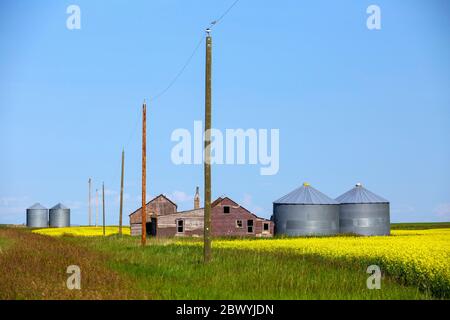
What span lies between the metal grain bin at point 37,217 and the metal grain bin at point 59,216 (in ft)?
5.59

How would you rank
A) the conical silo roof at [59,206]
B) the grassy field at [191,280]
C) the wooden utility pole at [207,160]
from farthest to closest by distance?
the conical silo roof at [59,206]
the wooden utility pole at [207,160]
the grassy field at [191,280]

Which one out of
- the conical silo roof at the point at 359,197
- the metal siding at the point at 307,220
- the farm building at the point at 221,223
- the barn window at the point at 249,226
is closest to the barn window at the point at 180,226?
the farm building at the point at 221,223

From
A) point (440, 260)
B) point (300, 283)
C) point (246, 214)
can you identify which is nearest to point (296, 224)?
point (246, 214)

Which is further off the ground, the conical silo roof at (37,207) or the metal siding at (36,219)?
the conical silo roof at (37,207)

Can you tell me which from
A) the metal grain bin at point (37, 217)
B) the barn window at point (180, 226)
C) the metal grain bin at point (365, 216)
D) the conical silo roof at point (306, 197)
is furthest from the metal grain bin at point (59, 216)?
the metal grain bin at point (365, 216)

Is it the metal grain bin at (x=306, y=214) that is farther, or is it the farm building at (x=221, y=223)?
the farm building at (x=221, y=223)

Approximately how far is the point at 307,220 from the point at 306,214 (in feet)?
1.92

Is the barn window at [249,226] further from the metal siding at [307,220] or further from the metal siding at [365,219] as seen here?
the metal siding at [365,219]

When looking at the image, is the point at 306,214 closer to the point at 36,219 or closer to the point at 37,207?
the point at 36,219

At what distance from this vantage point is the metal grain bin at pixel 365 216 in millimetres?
62031

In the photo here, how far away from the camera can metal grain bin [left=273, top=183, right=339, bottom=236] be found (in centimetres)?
5984

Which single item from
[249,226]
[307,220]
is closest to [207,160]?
[307,220]

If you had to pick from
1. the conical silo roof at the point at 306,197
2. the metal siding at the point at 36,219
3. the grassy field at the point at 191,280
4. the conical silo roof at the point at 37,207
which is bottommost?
the metal siding at the point at 36,219

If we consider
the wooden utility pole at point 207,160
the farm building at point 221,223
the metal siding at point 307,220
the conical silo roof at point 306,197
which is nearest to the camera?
the wooden utility pole at point 207,160
